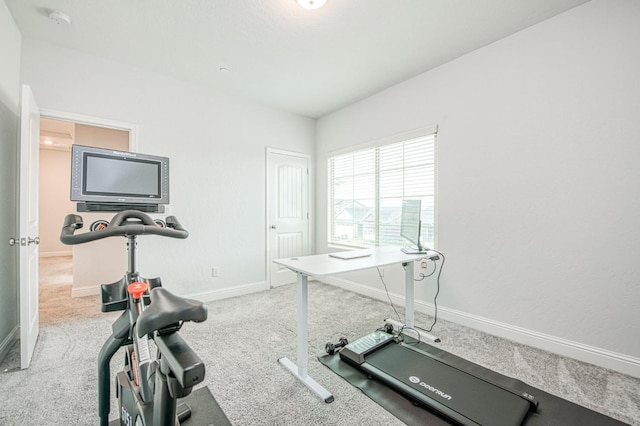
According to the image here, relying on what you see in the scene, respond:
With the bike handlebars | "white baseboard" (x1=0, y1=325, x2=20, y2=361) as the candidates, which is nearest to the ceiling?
the bike handlebars

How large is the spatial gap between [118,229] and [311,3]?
6.79 ft

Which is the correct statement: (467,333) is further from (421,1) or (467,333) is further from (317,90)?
(317,90)

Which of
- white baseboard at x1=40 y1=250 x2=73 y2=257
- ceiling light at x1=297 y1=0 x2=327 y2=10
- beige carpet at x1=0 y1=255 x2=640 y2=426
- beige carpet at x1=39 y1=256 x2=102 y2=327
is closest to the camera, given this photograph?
beige carpet at x1=0 y1=255 x2=640 y2=426

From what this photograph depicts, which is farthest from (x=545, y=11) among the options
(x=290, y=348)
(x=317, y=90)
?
(x=290, y=348)

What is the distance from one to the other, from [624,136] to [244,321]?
3544mm

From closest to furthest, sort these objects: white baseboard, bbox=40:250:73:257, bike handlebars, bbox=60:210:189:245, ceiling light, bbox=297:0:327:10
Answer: bike handlebars, bbox=60:210:189:245, ceiling light, bbox=297:0:327:10, white baseboard, bbox=40:250:73:257

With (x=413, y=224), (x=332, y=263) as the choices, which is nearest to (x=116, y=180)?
(x=332, y=263)

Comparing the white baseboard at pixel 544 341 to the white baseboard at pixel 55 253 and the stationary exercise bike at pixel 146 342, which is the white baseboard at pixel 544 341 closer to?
the stationary exercise bike at pixel 146 342

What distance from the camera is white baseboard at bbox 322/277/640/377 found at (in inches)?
79.9

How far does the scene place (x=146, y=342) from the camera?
1.25m

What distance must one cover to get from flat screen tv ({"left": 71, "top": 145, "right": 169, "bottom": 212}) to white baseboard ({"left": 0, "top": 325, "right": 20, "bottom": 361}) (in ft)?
5.82

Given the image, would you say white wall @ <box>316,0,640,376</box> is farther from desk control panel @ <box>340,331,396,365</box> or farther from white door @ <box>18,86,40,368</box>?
white door @ <box>18,86,40,368</box>

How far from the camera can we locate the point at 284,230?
14.4 ft

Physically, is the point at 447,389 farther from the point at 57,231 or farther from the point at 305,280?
the point at 57,231
